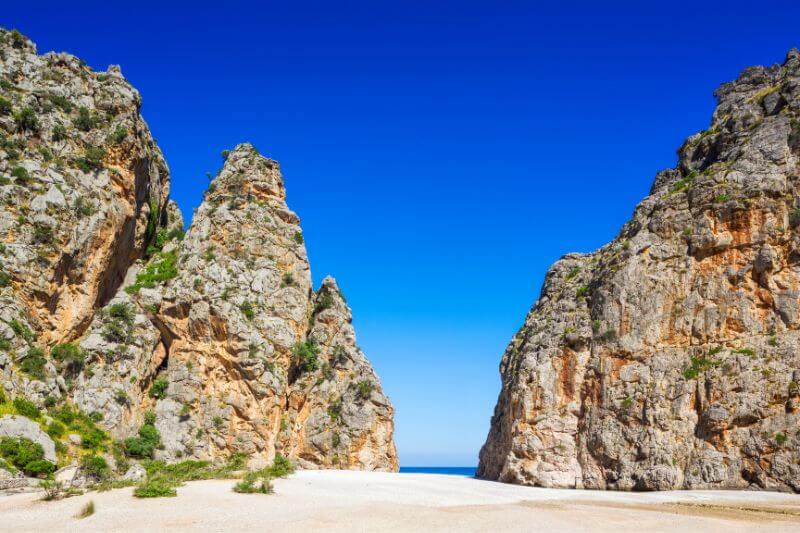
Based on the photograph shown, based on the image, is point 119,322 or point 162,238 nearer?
point 119,322

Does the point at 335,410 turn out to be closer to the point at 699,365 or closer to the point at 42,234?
the point at 42,234

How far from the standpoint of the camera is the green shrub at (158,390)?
4062 centimetres

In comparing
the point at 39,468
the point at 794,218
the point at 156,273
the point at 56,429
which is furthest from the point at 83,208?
the point at 794,218

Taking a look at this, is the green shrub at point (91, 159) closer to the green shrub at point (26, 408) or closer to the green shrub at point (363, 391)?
the green shrub at point (26, 408)

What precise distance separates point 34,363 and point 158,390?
9606 millimetres

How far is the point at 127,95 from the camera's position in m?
45.8

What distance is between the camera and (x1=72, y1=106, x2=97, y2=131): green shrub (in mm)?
42031

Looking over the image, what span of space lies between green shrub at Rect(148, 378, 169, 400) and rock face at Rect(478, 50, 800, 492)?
25.1 metres

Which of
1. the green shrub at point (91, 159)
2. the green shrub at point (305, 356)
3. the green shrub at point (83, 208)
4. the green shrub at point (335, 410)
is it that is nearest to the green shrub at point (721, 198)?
the green shrub at point (335, 410)

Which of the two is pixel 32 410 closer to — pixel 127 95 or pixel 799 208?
pixel 127 95

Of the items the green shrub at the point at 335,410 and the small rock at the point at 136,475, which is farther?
the green shrub at the point at 335,410

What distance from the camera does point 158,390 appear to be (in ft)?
134

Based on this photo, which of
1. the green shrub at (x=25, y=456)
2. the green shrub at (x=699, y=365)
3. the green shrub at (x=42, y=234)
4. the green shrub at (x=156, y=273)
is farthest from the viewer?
the green shrub at (x=156, y=273)

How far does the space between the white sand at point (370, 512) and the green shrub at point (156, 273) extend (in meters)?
25.3
